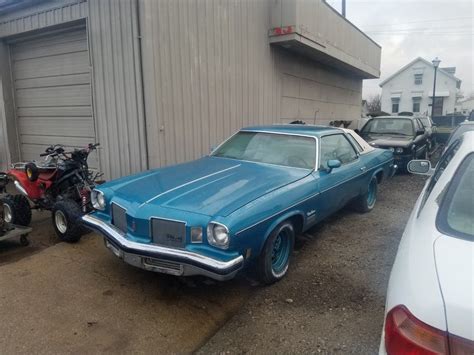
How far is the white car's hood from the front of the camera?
1.28 meters

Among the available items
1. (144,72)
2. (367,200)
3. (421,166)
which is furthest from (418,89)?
(421,166)

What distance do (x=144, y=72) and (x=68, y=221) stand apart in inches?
103

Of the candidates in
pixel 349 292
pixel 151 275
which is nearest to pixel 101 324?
pixel 151 275

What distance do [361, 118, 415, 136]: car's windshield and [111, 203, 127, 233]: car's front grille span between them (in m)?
8.90

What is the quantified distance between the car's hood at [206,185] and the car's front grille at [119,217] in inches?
4.4

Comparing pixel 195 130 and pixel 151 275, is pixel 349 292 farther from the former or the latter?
pixel 195 130

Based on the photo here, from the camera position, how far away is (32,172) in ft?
16.0

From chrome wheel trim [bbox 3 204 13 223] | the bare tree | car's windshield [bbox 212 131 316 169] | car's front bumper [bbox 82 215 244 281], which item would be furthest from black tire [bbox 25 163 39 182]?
the bare tree

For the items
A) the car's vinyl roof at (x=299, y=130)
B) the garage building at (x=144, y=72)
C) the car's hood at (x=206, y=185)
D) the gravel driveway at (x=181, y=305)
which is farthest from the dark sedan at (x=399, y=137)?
the car's hood at (x=206, y=185)

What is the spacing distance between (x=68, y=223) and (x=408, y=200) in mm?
5913

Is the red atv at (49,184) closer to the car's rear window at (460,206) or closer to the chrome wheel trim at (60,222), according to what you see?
the chrome wheel trim at (60,222)

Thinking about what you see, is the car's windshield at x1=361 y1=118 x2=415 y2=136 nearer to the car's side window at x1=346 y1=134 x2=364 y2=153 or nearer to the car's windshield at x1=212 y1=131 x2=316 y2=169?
the car's side window at x1=346 y1=134 x2=364 y2=153

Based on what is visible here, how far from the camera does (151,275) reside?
3.81m

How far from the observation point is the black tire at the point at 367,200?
5949mm
